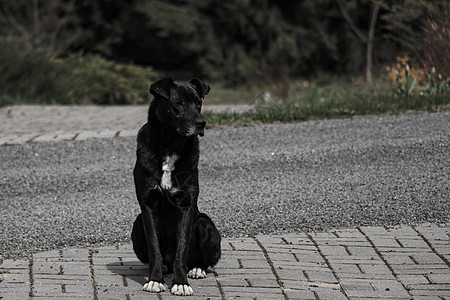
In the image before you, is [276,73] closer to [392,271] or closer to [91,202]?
[91,202]

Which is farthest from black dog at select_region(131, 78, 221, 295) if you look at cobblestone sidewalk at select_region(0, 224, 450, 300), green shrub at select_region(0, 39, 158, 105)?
green shrub at select_region(0, 39, 158, 105)

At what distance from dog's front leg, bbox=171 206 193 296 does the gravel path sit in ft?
4.83

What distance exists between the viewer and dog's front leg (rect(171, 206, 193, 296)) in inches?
170

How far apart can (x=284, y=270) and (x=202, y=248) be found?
24.2 inches

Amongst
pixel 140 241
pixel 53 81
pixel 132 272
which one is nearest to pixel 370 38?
pixel 53 81

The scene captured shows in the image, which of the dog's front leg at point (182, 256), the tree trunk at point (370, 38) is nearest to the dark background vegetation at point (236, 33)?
the tree trunk at point (370, 38)

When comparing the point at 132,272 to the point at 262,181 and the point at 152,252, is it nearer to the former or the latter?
the point at 152,252

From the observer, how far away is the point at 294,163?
7.64 metres

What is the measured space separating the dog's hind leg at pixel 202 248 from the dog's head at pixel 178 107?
0.67m

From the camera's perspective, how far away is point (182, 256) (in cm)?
436

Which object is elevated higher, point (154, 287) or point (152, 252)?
point (152, 252)

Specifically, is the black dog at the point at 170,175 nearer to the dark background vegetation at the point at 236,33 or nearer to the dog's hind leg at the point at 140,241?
the dog's hind leg at the point at 140,241

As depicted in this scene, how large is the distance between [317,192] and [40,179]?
9.10ft

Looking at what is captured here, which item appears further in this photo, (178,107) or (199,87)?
(199,87)
